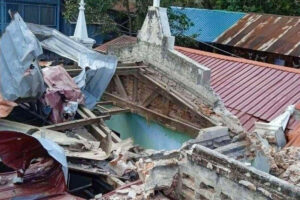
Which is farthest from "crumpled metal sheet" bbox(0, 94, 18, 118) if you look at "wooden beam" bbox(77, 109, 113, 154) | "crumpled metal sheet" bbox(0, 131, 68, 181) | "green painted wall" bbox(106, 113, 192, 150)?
"green painted wall" bbox(106, 113, 192, 150)

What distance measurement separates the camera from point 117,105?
1091cm

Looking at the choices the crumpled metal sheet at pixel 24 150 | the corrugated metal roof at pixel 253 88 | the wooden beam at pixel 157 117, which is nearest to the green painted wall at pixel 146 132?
the wooden beam at pixel 157 117

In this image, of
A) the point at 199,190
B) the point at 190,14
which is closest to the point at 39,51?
the point at 199,190

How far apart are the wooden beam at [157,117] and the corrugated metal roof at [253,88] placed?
3.48 ft

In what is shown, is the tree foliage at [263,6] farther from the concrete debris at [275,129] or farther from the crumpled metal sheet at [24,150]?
the crumpled metal sheet at [24,150]

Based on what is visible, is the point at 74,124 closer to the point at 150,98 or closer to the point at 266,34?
the point at 150,98

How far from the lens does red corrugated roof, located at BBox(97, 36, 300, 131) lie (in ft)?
28.4

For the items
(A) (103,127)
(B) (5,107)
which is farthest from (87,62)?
(B) (5,107)

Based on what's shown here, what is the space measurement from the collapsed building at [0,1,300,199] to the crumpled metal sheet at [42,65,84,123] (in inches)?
0.8

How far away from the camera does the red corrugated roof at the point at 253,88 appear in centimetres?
866

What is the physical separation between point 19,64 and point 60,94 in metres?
1.04

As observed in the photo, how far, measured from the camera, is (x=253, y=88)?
31.5ft

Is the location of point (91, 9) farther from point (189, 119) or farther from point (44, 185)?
point (44, 185)

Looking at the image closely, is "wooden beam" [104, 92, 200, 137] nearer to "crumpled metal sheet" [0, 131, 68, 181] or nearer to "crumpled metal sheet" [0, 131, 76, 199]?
"crumpled metal sheet" [0, 131, 76, 199]
